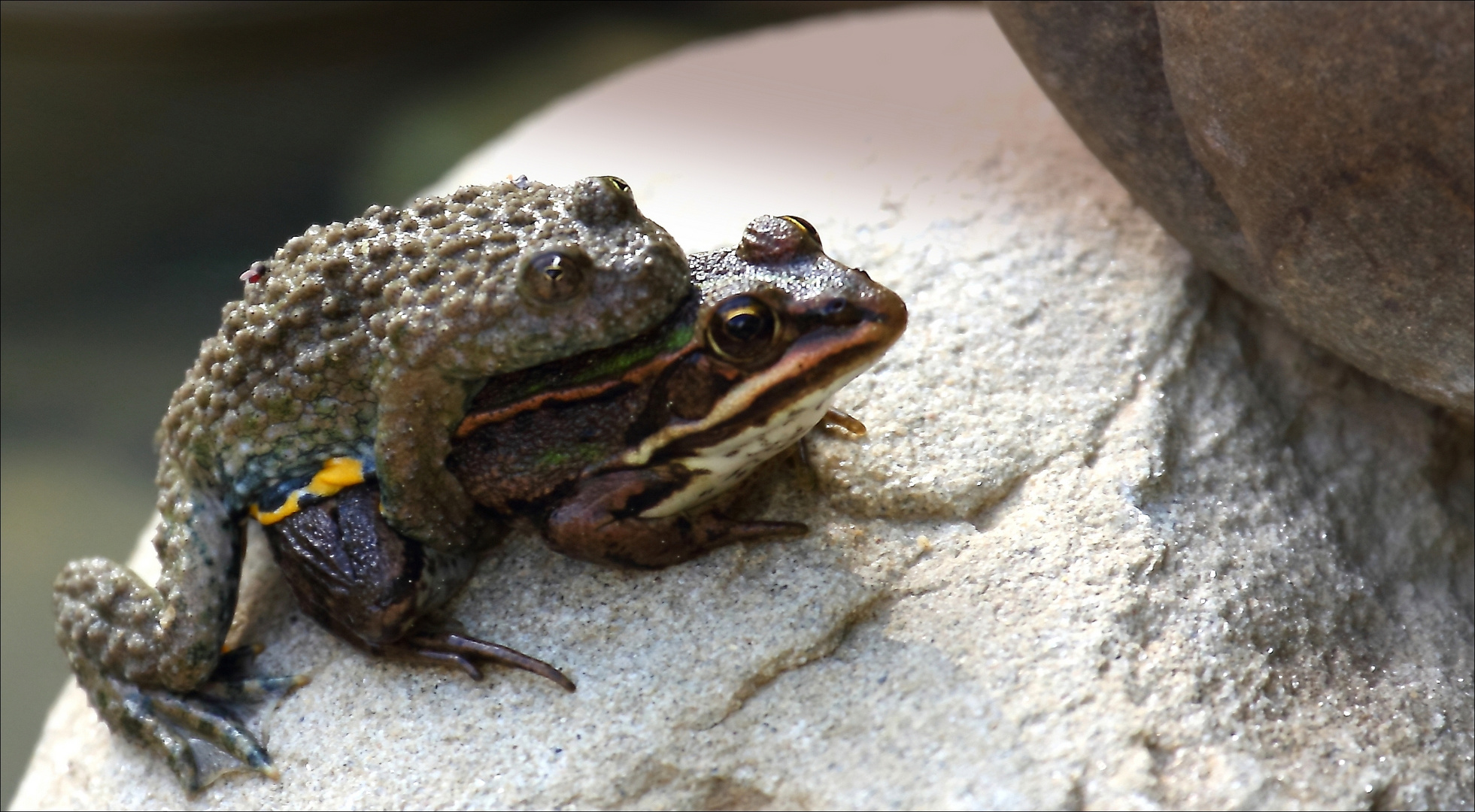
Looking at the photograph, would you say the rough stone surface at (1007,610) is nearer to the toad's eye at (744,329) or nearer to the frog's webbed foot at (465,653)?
the frog's webbed foot at (465,653)

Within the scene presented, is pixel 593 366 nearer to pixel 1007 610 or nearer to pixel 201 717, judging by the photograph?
pixel 1007 610

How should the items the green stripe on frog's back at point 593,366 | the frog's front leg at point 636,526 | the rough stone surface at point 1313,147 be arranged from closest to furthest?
the rough stone surface at point 1313,147
the green stripe on frog's back at point 593,366
the frog's front leg at point 636,526

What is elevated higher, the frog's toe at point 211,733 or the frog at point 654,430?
the frog at point 654,430

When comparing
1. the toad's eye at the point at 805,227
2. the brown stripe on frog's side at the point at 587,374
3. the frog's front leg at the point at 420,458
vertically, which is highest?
the toad's eye at the point at 805,227

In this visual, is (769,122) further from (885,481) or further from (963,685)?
(963,685)

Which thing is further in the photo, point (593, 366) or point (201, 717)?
point (201, 717)

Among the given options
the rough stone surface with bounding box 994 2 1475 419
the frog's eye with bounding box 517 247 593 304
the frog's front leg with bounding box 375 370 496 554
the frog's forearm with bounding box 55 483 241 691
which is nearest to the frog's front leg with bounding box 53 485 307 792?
the frog's forearm with bounding box 55 483 241 691

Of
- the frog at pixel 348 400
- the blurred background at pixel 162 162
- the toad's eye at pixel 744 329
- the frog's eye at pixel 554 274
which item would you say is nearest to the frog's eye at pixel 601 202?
the frog at pixel 348 400

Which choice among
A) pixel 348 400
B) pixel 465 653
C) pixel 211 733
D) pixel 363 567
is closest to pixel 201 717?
pixel 211 733
